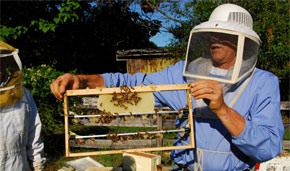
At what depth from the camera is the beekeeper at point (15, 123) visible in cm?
263

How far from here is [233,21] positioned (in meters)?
1.95

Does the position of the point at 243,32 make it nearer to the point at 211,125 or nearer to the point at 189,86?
the point at 189,86

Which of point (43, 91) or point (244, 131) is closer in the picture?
point (244, 131)

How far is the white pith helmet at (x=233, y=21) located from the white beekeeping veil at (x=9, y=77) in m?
2.14

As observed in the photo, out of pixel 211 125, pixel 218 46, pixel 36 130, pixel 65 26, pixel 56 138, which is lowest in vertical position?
pixel 56 138

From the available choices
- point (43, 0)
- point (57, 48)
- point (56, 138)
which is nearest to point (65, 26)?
point (57, 48)

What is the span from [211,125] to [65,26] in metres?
8.96

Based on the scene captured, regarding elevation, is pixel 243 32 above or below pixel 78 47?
below

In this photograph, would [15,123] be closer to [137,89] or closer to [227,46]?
[137,89]

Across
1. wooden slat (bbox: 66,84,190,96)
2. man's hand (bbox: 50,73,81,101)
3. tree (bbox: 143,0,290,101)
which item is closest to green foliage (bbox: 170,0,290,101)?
tree (bbox: 143,0,290,101)

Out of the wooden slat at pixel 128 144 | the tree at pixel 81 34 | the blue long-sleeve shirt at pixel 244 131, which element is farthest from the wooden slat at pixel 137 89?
the tree at pixel 81 34


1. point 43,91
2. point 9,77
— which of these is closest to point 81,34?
point 43,91

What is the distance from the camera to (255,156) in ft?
5.57

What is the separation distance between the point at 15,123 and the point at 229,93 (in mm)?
2345
